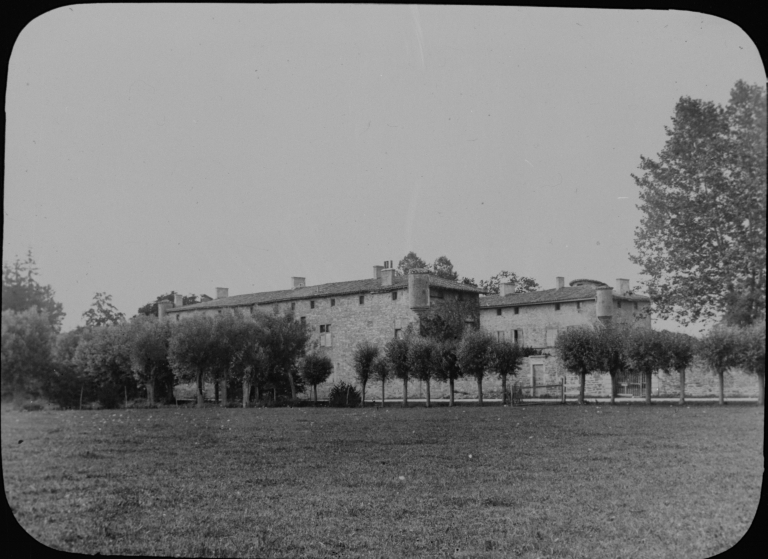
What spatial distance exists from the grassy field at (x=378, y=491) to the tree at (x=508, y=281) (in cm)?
2539

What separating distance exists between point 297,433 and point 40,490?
315 inches

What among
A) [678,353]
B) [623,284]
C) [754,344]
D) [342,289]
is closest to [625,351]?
[678,353]

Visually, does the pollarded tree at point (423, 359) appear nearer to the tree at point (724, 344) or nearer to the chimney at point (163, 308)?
the chimney at point (163, 308)

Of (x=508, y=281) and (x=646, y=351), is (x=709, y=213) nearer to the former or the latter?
(x=646, y=351)

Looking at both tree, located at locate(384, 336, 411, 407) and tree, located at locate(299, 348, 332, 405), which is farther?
tree, located at locate(299, 348, 332, 405)

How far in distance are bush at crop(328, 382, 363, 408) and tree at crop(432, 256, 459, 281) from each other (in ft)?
29.2

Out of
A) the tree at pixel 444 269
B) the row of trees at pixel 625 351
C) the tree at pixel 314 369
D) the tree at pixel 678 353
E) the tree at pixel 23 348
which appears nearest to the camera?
the tree at pixel 23 348

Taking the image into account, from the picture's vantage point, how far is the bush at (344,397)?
32.5 m

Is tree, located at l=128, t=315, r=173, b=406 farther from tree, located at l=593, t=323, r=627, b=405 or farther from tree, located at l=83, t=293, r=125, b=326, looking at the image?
tree, located at l=593, t=323, r=627, b=405

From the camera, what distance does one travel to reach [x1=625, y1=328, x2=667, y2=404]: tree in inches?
1067

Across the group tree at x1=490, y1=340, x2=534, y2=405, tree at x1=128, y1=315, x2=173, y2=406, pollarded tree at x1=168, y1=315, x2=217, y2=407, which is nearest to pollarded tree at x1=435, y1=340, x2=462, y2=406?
tree at x1=490, y1=340, x2=534, y2=405

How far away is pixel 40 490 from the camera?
818 centimetres

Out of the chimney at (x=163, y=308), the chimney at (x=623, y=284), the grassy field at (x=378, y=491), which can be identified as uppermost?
the chimney at (x=623, y=284)

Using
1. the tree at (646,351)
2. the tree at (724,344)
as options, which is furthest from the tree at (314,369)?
the tree at (724,344)
